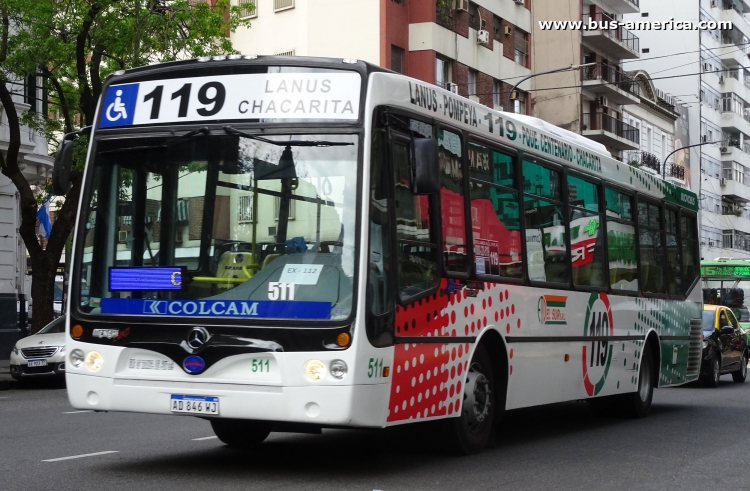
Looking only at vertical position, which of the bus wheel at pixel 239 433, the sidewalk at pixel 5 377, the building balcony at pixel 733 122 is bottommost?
the sidewalk at pixel 5 377

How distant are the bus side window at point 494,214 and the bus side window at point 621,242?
2.93m

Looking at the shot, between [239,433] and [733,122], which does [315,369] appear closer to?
[239,433]

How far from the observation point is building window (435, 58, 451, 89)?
41562 millimetres

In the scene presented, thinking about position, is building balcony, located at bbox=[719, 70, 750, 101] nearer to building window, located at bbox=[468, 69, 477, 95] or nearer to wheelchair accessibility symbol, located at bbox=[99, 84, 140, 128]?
building window, located at bbox=[468, 69, 477, 95]

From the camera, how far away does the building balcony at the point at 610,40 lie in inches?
2176

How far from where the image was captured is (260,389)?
8531 millimetres

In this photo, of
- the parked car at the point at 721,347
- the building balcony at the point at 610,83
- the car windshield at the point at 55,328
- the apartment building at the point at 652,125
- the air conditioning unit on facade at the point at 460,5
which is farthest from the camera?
the apartment building at the point at 652,125

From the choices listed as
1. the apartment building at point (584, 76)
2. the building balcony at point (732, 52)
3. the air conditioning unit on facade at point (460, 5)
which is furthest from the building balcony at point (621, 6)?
the air conditioning unit on facade at point (460, 5)

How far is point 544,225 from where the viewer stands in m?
12.0

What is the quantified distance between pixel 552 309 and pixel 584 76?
44.7 m

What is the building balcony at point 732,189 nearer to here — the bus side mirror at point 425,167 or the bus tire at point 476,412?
the bus tire at point 476,412

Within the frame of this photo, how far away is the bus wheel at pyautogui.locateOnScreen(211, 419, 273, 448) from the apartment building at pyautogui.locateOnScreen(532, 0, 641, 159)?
141 ft

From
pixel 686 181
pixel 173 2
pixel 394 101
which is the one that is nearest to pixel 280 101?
pixel 394 101

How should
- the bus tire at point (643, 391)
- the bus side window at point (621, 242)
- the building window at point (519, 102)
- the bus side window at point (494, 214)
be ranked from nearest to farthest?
the bus side window at point (494, 214) < the bus side window at point (621, 242) < the bus tire at point (643, 391) < the building window at point (519, 102)
